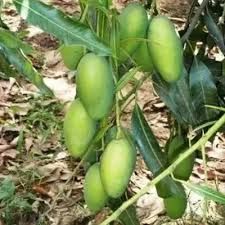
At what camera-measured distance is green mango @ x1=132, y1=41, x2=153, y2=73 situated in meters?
0.97

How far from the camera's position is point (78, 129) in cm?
92

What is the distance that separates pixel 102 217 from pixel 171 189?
0.89 m

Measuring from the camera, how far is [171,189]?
1.07m

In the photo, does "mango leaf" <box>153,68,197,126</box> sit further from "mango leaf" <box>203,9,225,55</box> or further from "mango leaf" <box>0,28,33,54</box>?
"mango leaf" <box>0,28,33,54</box>

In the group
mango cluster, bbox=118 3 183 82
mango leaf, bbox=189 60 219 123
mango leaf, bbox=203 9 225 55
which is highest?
mango cluster, bbox=118 3 183 82

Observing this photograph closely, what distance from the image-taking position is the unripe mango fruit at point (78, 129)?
0.91m

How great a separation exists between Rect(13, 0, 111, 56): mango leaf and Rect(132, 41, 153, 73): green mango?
0.13 metres

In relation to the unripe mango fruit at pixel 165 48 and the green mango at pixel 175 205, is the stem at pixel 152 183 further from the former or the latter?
the green mango at pixel 175 205

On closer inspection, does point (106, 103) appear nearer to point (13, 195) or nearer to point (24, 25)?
point (13, 195)

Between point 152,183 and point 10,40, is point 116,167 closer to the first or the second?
point 152,183

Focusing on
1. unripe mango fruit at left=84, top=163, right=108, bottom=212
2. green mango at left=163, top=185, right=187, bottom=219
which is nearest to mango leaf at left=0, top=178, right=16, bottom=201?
green mango at left=163, top=185, right=187, bottom=219

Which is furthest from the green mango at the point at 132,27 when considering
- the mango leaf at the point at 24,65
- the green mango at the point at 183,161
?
the green mango at the point at 183,161

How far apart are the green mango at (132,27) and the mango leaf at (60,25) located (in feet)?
0.32

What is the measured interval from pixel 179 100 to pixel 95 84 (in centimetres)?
31
